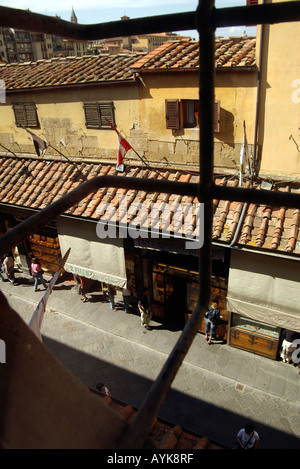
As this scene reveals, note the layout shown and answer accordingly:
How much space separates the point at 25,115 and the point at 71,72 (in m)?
2.45

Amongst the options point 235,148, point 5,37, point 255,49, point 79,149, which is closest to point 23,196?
point 79,149

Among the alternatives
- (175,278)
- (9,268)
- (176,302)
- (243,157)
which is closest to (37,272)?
(9,268)

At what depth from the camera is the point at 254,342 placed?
34.8 feet

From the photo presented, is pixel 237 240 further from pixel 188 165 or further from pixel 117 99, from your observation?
pixel 117 99

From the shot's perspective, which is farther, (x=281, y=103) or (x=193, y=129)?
(x=193, y=129)

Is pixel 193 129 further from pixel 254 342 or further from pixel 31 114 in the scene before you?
pixel 254 342

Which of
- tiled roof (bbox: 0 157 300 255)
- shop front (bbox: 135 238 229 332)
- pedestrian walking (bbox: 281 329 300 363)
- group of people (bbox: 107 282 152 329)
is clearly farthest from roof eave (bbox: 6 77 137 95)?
pedestrian walking (bbox: 281 329 300 363)

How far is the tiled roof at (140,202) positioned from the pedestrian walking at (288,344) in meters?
3.11

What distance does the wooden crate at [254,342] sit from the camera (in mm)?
10341

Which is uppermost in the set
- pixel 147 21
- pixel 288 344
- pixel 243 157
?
pixel 147 21

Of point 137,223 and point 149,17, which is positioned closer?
point 149,17

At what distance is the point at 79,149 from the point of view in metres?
12.5

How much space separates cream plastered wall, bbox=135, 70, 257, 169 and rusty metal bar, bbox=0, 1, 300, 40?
8.05m
